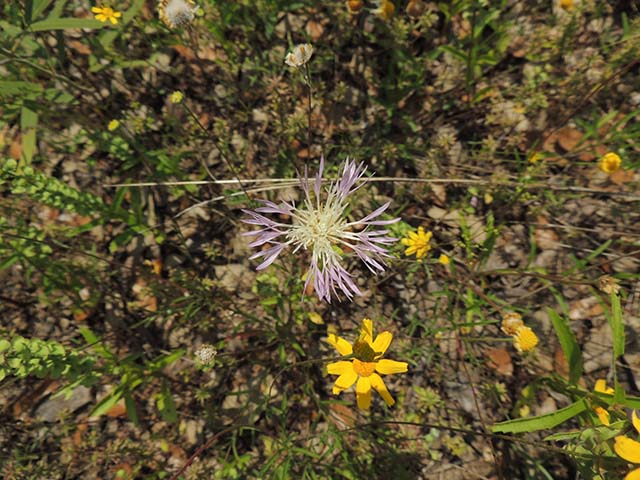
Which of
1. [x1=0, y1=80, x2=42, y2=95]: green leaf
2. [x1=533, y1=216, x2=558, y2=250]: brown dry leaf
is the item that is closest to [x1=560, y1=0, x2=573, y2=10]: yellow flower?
[x1=533, y1=216, x2=558, y2=250]: brown dry leaf

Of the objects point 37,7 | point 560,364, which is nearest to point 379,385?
point 560,364

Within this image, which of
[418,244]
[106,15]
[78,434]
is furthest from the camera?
[78,434]

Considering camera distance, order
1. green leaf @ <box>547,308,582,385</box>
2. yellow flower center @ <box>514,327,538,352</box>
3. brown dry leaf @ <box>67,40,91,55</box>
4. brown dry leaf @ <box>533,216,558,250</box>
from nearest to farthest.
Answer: green leaf @ <box>547,308,582,385</box> < yellow flower center @ <box>514,327,538,352</box> < brown dry leaf @ <box>533,216,558,250</box> < brown dry leaf @ <box>67,40,91,55</box>

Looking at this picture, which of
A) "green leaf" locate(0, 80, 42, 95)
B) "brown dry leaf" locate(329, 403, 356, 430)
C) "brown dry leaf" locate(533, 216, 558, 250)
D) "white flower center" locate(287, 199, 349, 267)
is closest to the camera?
"white flower center" locate(287, 199, 349, 267)

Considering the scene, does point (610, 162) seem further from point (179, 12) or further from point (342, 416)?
point (179, 12)

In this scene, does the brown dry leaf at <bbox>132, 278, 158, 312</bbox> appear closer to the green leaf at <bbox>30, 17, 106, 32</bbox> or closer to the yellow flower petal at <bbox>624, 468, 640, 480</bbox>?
the green leaf at <bbox>30, 17, 106, 32</bbox>

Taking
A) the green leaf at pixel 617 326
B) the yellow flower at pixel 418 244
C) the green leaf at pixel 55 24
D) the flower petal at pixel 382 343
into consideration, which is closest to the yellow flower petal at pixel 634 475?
the green leaf at pixel 617 326
